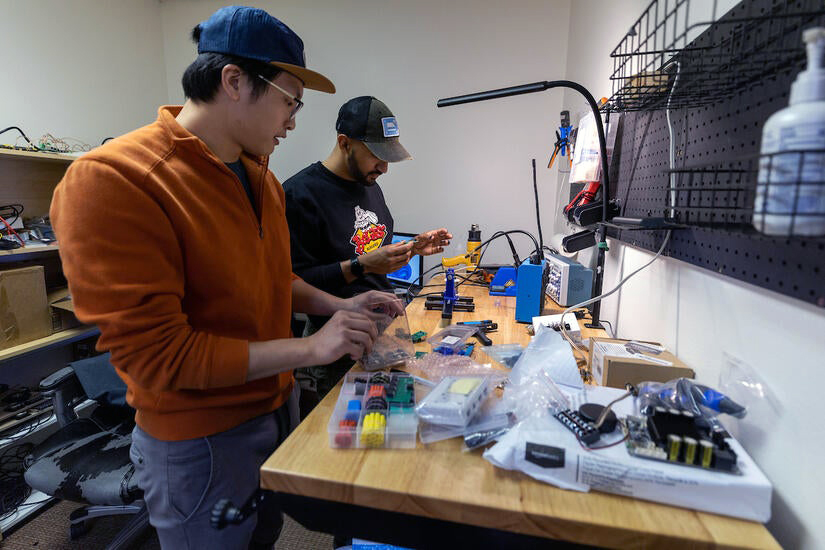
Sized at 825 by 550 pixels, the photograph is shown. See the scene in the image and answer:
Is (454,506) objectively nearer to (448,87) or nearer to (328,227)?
(328,227)

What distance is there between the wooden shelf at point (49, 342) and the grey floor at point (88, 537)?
71 centimetres

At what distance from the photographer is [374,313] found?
104 cm

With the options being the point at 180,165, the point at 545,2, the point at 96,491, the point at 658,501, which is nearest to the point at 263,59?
the point at 180,165

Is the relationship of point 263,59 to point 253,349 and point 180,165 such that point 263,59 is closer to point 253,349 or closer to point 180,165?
point 180,165

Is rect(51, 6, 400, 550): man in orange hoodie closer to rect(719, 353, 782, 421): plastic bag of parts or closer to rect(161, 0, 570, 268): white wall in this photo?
rect(719, 353, 782, 421): plastic bag of parts

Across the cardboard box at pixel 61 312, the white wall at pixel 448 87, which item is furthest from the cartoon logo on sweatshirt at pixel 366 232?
the cardboard box at pixel 61 312

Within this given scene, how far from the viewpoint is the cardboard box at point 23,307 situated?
1681 mm

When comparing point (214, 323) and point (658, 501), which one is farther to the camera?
point (214, 323)

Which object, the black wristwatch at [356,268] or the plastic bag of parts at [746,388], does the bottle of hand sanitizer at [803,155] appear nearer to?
the plastic bag of parts at [746,388]

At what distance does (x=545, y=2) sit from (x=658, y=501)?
2.72m

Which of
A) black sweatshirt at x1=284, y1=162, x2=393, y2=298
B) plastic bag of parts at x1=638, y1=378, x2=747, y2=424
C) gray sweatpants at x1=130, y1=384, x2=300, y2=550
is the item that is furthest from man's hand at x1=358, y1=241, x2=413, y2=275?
plastic bag of parts at x1=638, y1=378, x2=747, y2=424

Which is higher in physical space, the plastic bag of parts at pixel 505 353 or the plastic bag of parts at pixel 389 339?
the plastic bag of parts at pixel 389 339

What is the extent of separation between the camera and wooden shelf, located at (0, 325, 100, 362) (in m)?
1.69

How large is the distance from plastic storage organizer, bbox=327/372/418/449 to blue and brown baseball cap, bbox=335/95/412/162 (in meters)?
1.01
